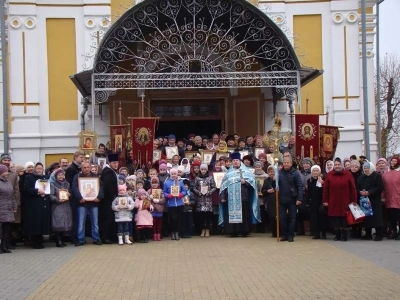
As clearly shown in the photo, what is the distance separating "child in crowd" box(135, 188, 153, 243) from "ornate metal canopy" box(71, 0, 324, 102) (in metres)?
3.92

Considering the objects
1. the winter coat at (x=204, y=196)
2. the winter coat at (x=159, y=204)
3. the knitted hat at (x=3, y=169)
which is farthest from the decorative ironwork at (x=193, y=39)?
the knitted hat at (x=3, y=169)

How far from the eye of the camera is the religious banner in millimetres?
18328

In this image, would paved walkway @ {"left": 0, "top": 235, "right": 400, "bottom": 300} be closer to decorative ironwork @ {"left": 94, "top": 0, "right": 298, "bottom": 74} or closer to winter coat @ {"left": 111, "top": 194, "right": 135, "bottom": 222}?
winter coat @ {"left": 111, "top": 194, "right": 135, "bottom": 222}

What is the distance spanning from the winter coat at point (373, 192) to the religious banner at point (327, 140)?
3.12 m

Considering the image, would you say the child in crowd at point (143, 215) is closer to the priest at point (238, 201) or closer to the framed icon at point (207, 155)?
the priest at point (238, 201)

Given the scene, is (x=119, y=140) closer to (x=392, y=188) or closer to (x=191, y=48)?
(x=191, y=48)

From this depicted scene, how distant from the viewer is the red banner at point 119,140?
18.4 metres

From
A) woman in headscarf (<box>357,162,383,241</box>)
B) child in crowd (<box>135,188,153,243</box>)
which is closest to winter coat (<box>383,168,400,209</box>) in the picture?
woman in headscarf (<box>357,162,383,241</box>)

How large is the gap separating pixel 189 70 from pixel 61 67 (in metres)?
4.06

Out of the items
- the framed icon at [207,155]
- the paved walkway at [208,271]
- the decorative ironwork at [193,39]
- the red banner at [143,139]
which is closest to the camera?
the paved walkway at [208,271]

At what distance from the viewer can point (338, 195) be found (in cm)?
1482

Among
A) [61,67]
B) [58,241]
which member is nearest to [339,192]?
[58,241]

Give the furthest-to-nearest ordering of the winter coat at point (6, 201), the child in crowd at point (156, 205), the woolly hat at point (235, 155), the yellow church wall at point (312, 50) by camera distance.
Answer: the yellow church wall at point (312, 50), the woolly hat at point (235, 155), the child in crowd at point (156, 205), the winter coat at point (6, 201)

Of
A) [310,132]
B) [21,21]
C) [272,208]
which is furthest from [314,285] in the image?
[21,21]
